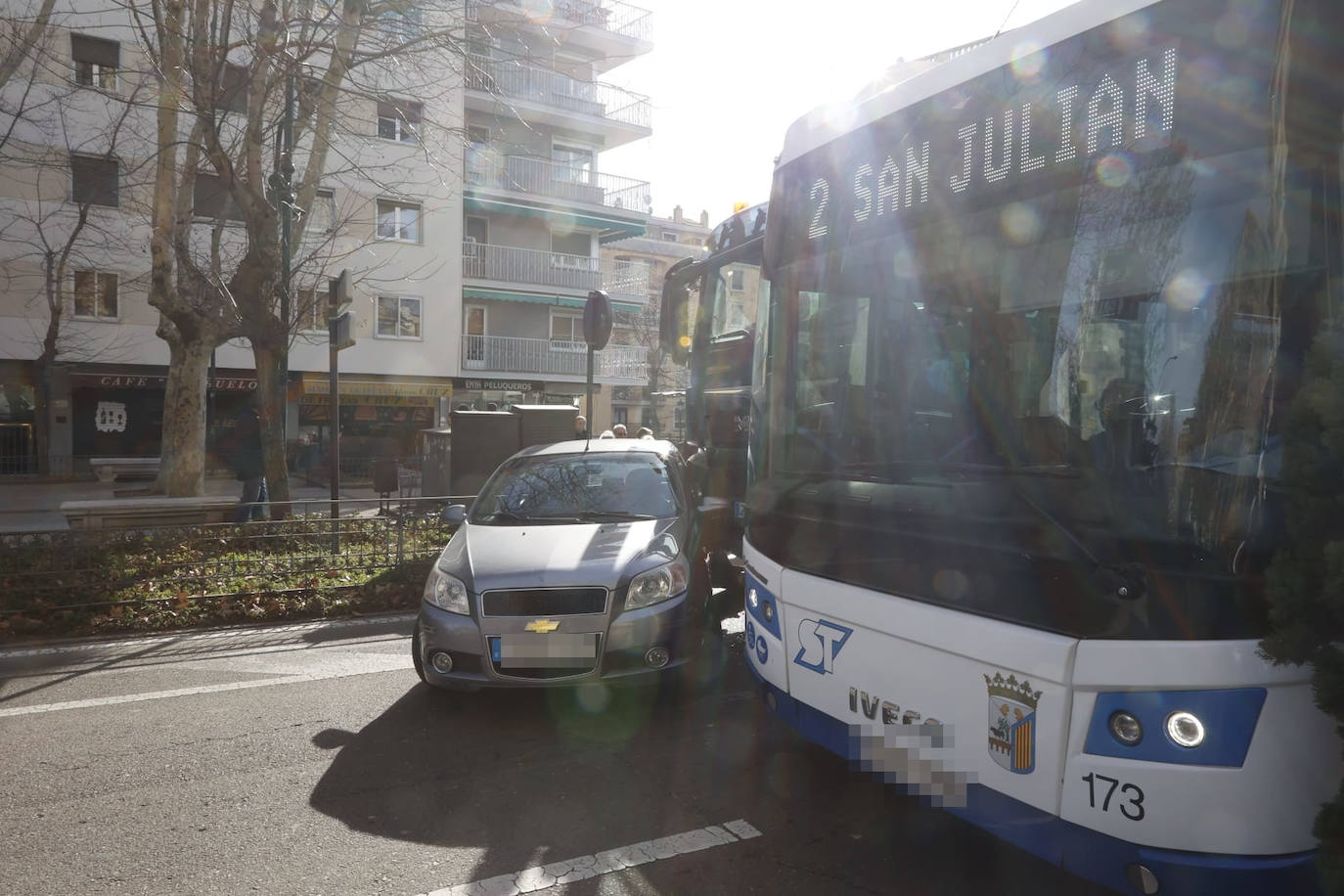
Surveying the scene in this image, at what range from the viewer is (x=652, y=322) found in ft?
160

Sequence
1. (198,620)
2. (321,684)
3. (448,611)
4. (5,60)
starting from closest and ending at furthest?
(448,611), (321,684), (198,620), (5,60)

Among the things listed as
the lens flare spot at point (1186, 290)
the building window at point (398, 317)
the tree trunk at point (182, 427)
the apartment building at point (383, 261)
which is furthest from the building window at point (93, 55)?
the lens flare spot at point (1186, 290)

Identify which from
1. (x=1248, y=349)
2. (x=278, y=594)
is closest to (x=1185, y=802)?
(x=1248, y=349)

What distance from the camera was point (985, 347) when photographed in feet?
10.8

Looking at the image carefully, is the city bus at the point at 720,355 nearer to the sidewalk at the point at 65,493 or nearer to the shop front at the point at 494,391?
the sidewalk at the point at 65,493

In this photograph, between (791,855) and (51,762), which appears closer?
(791,855)

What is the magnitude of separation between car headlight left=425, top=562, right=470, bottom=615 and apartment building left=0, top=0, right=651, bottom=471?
15057mm

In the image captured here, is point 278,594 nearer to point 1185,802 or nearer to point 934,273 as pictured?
point 934,273

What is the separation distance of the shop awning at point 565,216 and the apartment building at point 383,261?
0.07 meters

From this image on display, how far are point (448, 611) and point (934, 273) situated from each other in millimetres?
3228

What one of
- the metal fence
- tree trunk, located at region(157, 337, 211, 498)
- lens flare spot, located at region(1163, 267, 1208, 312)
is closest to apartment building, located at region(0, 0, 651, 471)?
tree trunk, located at region(157, 337, 211, 498)

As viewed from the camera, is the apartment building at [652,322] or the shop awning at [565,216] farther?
the apartment building at [652,322]

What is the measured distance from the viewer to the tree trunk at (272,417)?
12.8 meters

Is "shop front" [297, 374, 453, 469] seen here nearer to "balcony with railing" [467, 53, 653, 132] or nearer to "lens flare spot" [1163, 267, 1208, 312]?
"balcony with railing" [467, 53, 653, 132]
